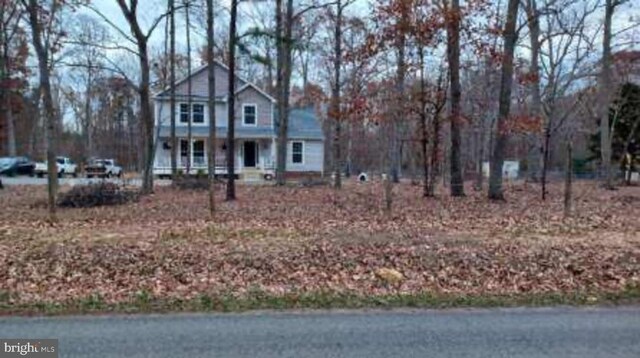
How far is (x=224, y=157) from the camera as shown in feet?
139

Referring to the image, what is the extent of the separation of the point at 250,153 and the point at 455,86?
2460cm

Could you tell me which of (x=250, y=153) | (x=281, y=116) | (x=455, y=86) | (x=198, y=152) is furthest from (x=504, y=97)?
(x=198, y=152)

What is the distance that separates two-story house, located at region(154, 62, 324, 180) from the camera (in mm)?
41656

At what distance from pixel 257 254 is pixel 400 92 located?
10.3 m

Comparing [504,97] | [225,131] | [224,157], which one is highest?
[504,97]

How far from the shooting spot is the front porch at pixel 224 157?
4175 cm

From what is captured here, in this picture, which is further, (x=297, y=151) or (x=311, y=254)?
(x=297, y=151)

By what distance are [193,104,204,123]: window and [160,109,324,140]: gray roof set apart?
0.52 metres

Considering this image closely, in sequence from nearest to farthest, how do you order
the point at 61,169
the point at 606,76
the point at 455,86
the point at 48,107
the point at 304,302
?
the point at 304,302 < the point at 48,107 < the point at 455,86 < the point at 606,76 < the point at 61,169

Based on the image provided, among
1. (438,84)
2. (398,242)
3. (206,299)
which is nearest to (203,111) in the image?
(438,84)

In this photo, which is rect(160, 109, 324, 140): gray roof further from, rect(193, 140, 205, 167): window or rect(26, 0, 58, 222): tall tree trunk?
rect(26, 0, 58, 222): tall tree trunk

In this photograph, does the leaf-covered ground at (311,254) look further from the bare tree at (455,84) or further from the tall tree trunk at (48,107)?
the bare tree at (455,84)

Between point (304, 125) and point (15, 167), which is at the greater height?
point (304, 125)

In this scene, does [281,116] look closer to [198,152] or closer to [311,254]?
[198,152]
